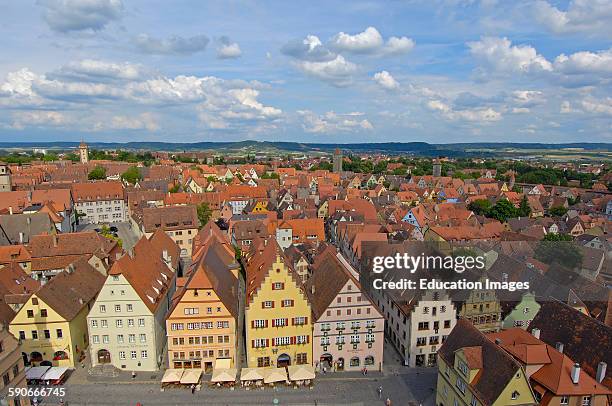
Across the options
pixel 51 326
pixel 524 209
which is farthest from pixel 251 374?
pixel 524 209

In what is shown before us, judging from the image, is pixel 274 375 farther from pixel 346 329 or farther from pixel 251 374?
pixel 346 329

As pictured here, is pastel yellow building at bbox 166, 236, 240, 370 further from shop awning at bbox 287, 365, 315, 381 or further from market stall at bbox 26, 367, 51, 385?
market stall at bbox 26, 367, 51, 385

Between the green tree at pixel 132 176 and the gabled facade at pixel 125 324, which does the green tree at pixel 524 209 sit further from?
the green tree at pixel 132 176

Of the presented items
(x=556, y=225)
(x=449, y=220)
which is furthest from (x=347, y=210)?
(x=556, y=225)

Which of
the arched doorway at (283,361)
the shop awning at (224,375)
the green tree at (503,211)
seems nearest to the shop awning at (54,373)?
the shop awning at (224,375)

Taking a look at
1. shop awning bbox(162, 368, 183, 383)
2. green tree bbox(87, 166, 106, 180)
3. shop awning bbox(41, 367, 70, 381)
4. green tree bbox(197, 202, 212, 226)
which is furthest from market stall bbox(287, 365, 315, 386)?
green tree bbox(87, 166, 106, 180)

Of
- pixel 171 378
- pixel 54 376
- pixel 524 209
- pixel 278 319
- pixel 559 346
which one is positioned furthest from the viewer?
pixel 524 209

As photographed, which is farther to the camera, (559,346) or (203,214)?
(203,214)
